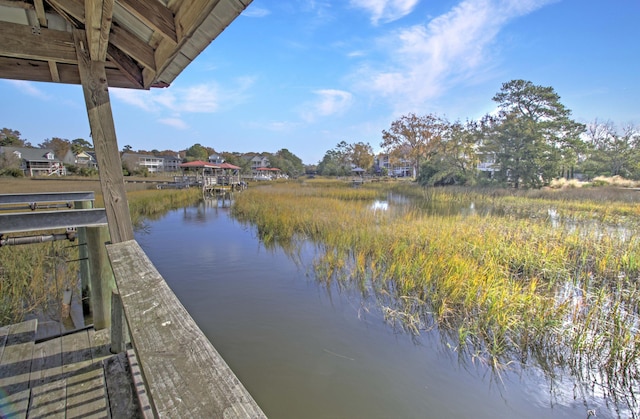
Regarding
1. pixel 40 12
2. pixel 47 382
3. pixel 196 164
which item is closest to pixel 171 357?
pixel 47 382

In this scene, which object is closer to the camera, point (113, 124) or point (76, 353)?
point (113, 124)

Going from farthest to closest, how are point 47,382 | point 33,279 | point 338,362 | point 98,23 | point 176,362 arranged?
1. point 33,279
2. point 338,362
3. point 47,382
4. point 98,23
5. point 176,362

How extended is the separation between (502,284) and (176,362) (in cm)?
478

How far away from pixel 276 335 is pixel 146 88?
303cm

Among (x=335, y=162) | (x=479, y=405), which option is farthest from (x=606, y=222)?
(x=335, y=162)

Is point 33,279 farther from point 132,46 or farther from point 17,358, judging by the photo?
point 132,46

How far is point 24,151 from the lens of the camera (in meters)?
30.3

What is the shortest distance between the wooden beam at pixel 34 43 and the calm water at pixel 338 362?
306cm

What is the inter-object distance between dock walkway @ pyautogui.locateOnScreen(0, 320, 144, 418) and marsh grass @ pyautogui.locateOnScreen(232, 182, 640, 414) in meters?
3.11

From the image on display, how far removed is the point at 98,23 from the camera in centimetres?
147

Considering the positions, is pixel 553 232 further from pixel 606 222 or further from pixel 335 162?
pixel 335 162

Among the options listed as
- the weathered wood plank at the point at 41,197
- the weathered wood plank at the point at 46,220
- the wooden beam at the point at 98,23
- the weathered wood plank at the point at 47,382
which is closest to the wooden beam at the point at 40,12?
the wooden beam at the point at 98,23

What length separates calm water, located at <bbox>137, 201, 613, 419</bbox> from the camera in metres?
2.58

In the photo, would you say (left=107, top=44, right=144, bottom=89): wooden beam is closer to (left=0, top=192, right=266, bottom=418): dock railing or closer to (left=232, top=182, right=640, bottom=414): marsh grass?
(left=0, top=192, right=266, bottom=418): dock railing
